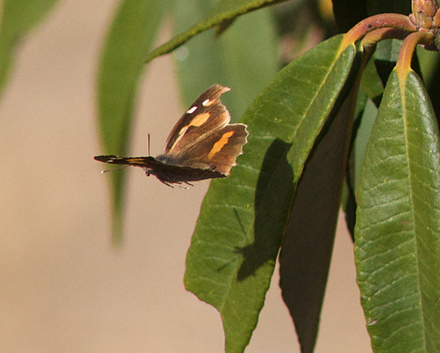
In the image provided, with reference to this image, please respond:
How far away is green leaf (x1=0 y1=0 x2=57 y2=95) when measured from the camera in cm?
119

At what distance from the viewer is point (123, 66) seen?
3.66ft

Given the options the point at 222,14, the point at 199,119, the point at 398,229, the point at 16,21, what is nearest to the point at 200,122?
the point at 199,119

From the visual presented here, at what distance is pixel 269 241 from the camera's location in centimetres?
67

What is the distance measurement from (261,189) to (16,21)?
728 millimetres

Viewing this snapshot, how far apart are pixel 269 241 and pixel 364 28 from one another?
9.4 inches

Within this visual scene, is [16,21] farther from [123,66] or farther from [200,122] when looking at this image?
[200,122]

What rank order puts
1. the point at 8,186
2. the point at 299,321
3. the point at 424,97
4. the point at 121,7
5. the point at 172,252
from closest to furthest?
the point at 424,97, the point at 299,321, the point at 121,7, the point at 172,252, the point at 8,186

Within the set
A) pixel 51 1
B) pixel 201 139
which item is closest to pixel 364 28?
pixel 201 139

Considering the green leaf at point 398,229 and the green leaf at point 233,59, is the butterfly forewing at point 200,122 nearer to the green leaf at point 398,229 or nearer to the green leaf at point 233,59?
the green leaf at point 398,229

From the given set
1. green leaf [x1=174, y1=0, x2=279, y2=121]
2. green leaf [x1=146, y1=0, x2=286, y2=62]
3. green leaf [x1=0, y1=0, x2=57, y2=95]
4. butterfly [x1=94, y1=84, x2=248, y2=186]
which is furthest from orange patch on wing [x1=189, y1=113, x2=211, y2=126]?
green leaf [x1=0, y1=0, x2=57, y2=95]

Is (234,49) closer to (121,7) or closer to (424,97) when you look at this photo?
(121,7)

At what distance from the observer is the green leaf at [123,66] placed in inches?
43.5

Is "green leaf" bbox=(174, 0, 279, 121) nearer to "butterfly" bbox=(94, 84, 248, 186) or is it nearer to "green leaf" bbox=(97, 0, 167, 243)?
"green leaf" bbox=(97, 0, 167, 243)

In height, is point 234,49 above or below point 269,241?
above
